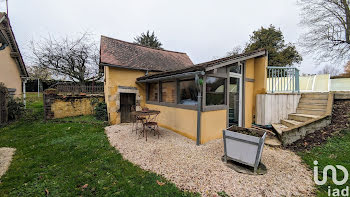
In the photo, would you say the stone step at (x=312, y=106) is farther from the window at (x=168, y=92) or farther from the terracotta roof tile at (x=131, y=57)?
the terracotta roof tile at (x=131, y=57)

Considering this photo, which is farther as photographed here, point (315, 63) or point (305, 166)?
point (315, 63)

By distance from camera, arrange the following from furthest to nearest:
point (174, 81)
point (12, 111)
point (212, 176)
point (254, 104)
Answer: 1. point (12, 111)
2. point (254, 104)
3. point (174, 81)
4. point (212, 176)

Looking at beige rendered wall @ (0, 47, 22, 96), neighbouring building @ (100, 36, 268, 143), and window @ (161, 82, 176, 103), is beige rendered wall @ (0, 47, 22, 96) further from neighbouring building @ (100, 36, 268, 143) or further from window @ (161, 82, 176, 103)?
window @ (161, 82, 176, 103)

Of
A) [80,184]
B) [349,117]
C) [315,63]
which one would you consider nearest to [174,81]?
[80,184]

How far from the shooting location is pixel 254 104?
6512 millimetres

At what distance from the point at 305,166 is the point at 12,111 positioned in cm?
1363

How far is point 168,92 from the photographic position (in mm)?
6430

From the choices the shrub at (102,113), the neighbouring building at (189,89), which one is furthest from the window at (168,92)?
the shrub at (102,113)

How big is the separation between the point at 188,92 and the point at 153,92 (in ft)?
9.46

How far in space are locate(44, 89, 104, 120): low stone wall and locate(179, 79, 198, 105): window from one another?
7.15 meters

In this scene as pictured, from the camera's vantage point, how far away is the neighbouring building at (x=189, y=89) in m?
4.74

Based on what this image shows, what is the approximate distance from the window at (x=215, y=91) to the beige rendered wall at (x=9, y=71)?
40.7ft

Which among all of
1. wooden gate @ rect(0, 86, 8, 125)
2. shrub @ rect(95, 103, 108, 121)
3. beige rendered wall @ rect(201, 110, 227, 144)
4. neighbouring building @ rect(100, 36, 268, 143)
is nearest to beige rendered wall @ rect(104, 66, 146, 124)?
neighbouring building @ rect(100, 36, 268, 143)

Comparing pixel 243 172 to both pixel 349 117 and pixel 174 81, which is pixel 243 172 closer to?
pixel 174 81
